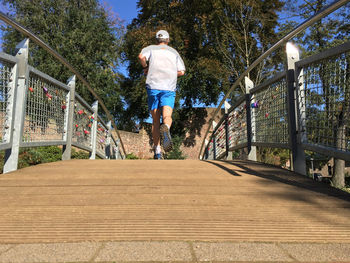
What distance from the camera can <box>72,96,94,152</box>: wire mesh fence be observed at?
4.62 metres

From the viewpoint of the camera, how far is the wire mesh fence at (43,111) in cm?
311

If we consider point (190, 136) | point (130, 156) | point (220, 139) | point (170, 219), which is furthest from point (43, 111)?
point (190, 136)

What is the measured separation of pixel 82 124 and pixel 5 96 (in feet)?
7.97

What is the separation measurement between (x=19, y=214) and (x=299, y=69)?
8.57 ft

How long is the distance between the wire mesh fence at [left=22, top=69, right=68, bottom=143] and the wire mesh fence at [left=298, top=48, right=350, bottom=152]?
265 cm

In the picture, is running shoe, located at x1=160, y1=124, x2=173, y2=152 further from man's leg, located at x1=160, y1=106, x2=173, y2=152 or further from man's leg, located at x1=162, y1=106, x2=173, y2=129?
man's leg, located at x1=162, y1=106, x2=173, y2=129

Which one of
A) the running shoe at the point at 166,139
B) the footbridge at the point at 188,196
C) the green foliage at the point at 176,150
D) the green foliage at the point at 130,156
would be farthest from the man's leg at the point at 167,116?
the green foliage at the point at 176,150

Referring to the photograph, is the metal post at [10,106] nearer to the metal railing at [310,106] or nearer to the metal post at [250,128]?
the metal railing at [310,106]

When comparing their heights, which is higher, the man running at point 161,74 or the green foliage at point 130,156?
the man running at point 161,74

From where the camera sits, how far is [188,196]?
Answer: 1.92 metres

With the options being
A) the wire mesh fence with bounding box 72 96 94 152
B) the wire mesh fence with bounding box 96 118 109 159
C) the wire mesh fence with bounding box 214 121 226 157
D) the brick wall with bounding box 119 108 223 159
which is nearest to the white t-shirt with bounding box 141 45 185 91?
the wire mesh fence with bounding box 72 96 94 152

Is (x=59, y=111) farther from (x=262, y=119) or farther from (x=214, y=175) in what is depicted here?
(x=262, y=119)

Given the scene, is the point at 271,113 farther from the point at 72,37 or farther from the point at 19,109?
the point at 72,37

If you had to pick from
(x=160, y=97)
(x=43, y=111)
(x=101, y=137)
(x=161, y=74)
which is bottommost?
(x=101, y=137)
